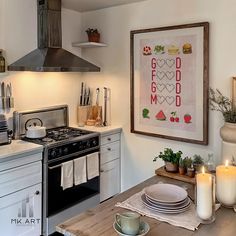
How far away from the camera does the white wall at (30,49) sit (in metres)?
2.86

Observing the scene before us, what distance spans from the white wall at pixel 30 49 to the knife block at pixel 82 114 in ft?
0.29

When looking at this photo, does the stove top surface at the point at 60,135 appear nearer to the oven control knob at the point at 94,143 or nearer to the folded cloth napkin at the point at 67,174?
the oven control knob at the point at 94,143

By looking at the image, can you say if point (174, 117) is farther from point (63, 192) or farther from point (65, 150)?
point (63, 192)

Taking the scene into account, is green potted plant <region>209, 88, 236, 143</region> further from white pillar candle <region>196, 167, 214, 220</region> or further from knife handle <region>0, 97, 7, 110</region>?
knife handle <region>0, 97, 7, 110</region>

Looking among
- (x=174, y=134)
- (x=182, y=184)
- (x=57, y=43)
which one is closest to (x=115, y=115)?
(x=174, y=134)

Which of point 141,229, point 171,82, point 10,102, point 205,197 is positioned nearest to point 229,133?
point 171,82

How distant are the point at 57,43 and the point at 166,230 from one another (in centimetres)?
234

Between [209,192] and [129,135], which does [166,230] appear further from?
[129,135]

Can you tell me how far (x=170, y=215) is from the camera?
143 centimetres

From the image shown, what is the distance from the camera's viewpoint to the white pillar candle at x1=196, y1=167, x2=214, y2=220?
4.34ft

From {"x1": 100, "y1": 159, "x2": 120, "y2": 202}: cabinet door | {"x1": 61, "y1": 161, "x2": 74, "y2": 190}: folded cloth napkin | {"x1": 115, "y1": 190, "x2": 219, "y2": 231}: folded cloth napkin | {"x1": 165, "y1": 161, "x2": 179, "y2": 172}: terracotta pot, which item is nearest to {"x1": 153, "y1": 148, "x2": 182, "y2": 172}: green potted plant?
{"x1": 165, "y1": 161, "x2": 179, "y2": 172}: terracotta pot

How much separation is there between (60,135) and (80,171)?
0.42 metres

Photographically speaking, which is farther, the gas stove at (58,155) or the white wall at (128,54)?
the gas stove at (58,155)

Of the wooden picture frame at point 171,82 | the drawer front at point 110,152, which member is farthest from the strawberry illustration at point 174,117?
the drawer front at point 110,152
